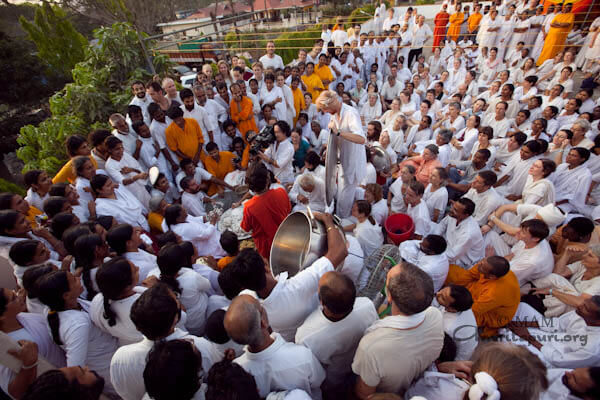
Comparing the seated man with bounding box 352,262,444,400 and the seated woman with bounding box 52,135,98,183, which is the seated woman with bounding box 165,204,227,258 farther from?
the seated man with bounding box 352,262,444,400

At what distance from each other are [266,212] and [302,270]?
1.15m

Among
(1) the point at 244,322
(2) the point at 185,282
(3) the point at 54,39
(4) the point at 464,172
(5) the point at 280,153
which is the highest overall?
(3) the point at 54,39

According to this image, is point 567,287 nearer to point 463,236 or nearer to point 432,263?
point 463,236

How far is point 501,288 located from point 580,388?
108 cm

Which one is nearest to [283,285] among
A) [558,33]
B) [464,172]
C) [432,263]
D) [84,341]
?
[84,341]

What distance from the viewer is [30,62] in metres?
12.3

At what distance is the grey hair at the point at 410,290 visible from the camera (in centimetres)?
155

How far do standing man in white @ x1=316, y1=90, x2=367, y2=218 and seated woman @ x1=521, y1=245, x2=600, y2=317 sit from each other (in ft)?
7.61

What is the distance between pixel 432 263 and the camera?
296cm

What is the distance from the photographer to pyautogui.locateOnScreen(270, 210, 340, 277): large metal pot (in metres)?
2.24

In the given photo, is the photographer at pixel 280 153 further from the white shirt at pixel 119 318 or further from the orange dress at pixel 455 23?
the orange dress at pixel 455 23

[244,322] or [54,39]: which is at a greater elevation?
→ [54,39]

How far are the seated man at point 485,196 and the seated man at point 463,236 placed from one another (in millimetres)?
503

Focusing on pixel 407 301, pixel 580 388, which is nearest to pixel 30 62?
pixel 407 301
